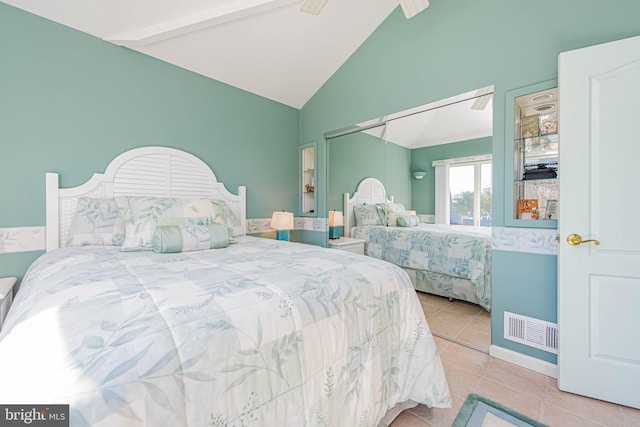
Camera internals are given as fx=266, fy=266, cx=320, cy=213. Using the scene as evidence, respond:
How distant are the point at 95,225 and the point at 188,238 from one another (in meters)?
0.77

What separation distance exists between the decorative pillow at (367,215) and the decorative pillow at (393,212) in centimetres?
11

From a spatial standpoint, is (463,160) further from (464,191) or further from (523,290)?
(523,290)

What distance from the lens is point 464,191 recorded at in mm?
2238

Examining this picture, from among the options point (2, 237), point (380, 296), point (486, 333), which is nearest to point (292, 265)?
point (380, 296)

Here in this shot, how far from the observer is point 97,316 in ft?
2.23

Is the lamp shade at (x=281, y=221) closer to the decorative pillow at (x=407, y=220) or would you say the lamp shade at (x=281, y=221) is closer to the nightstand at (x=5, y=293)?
the decorative pillow at (x=407, y=220)

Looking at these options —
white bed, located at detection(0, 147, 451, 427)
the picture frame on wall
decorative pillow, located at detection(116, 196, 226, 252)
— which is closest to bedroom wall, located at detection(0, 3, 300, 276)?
decorative pillow, located at detection(116, 196, 226, 252)

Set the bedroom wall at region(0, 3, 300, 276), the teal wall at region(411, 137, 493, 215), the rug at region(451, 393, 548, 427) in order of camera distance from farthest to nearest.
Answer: the teal wall at region(411, 137, 493, 215)
the bedroom wall at region(0, 3, 300, 276)
the rug at region(451, 393, 548, 427)

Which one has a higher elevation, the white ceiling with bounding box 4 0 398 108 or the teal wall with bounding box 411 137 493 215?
the white ceiling with bounding box 4 0 398 108

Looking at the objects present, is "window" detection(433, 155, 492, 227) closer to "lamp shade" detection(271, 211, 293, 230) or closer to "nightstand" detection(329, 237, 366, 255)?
"nightstand" detection(329, 237, 366, 255)

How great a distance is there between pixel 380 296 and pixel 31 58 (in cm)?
296

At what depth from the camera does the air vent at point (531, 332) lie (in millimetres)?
1734

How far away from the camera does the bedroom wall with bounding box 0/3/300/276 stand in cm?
191

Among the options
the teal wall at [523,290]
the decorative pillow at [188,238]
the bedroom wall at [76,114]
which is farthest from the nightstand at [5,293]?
the teal wall at [523,290]
